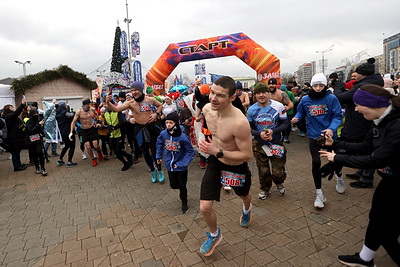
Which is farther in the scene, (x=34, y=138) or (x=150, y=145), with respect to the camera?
(x=34, y=138)

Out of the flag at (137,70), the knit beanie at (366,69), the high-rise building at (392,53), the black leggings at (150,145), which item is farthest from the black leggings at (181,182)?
the high-rise building at (392,53)

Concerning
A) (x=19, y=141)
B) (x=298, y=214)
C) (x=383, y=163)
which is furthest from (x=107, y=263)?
(x=19, y=141)

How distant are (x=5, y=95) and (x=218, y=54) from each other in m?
10.6

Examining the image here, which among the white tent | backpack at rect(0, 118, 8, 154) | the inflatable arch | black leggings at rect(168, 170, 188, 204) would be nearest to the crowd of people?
black leggings at rect(168, 170, 188, 204)

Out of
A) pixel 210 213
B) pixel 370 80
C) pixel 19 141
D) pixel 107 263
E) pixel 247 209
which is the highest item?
pixel 370 80

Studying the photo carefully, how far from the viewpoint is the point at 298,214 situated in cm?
332

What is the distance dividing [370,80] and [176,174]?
3.29m

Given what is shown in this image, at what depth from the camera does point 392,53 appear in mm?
53969

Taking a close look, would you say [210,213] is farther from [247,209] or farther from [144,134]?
[144,134]

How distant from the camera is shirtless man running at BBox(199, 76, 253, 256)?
2.31m

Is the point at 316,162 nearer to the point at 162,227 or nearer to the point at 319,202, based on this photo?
the point at 319,202

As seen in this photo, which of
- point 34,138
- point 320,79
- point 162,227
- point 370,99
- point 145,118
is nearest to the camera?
point 370,99

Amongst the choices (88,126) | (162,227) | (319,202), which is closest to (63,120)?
(88,126)

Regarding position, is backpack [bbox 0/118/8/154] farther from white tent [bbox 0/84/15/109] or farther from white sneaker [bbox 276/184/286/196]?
white tent [bbox 0/84/15/109]
